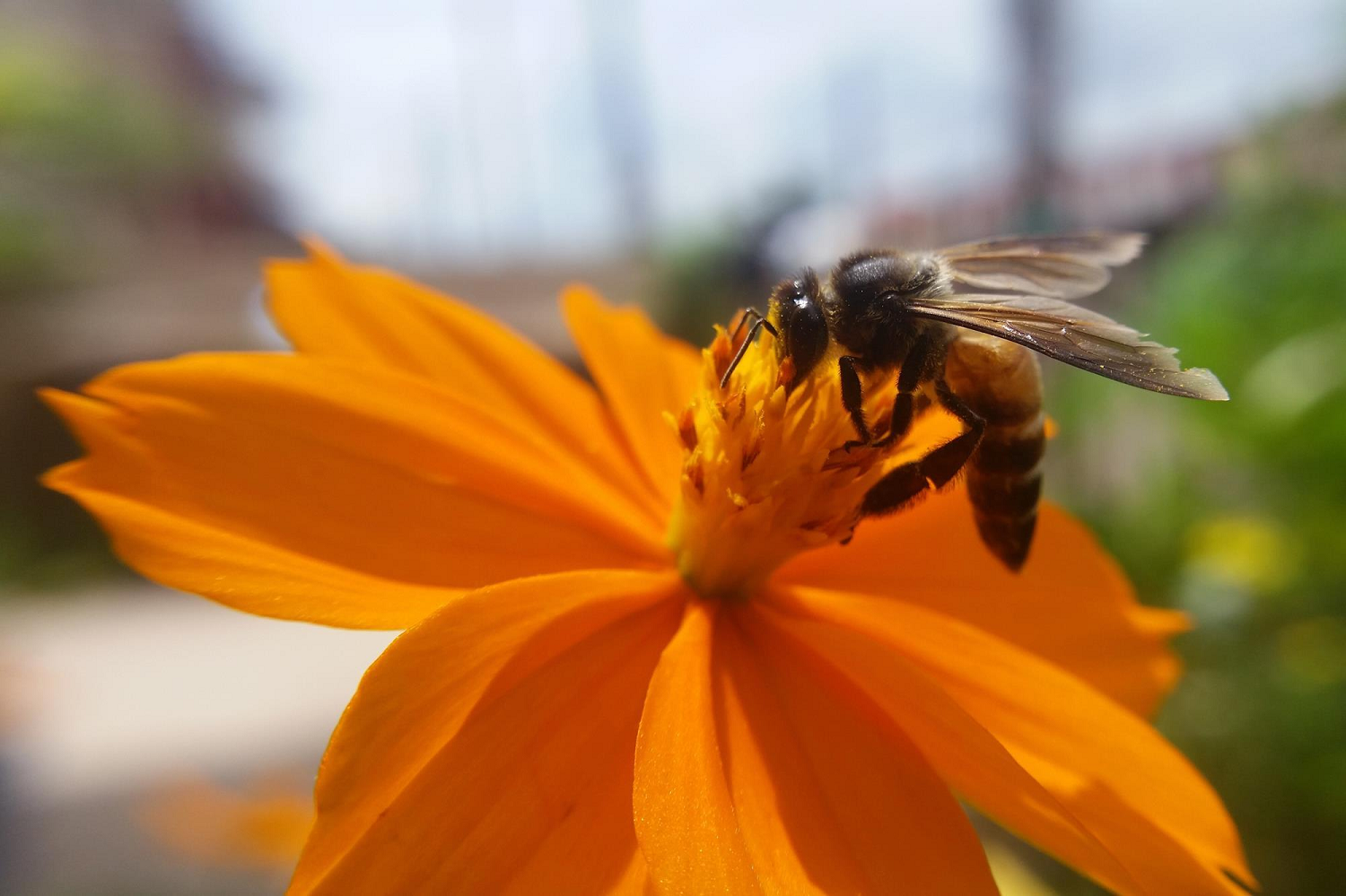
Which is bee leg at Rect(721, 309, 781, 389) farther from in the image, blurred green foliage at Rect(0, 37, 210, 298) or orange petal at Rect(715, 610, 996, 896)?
blurred green foliage at Rect(0, 37, 210, 298)

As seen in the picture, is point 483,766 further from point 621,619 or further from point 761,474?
point 761,474

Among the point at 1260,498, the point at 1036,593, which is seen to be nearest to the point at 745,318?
the point at 1036,593

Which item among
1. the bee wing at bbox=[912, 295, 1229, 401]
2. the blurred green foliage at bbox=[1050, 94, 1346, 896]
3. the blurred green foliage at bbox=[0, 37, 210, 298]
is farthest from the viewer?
the blurred green foliage at bbox=[0, 37, 210, 298]

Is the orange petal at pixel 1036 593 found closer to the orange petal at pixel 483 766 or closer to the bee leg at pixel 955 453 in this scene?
the bee leg at pixel 955 453

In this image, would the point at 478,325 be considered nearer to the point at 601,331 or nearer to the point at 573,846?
the point at 601,331

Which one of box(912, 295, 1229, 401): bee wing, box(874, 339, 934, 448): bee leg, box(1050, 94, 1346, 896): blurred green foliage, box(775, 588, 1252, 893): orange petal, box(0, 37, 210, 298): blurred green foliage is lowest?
box(1050, 94, 1346, 896): blurred green foliage

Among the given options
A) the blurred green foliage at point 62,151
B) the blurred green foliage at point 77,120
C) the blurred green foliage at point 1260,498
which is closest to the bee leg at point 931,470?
the blurred green foliage at point 1260,498

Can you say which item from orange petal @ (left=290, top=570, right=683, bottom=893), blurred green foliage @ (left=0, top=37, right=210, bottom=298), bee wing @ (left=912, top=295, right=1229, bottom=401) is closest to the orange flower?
orange petal @ (left=290, top=570, right=683, bottom=893)

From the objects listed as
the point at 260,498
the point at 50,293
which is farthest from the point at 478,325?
the point at 50,293
